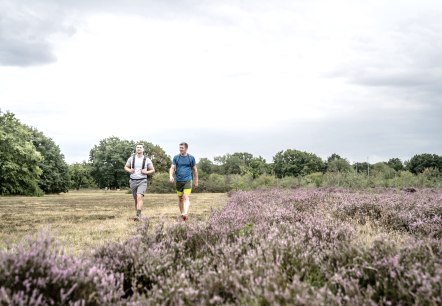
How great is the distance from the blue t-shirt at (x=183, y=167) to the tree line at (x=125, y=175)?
1701cm

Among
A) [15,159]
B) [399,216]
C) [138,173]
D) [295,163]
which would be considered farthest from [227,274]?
[295,163]

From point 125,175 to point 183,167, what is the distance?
71683 millimetres

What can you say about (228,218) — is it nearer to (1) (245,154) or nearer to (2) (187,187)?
(2) (187,187)

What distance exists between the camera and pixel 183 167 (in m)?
10.5

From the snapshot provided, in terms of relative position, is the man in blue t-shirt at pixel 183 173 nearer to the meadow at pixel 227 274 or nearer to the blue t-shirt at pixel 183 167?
the blue t-shirt at pixel 183 167

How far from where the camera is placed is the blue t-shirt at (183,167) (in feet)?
34.0

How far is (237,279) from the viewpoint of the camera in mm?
2926

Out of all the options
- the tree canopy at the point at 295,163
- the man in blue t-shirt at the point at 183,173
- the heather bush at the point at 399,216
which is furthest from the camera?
the tree canopy at the point at 295,163

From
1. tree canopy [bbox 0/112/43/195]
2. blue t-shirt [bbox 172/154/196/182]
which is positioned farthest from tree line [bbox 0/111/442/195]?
blue t-shirt [bbox 172/154/196/182]

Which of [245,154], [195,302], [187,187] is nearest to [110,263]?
[195,302]

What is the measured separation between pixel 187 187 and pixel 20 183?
127 ft

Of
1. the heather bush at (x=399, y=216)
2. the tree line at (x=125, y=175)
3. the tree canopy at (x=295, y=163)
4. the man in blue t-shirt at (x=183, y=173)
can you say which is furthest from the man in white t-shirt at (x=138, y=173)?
the tree canopy at (x=295, y=163)

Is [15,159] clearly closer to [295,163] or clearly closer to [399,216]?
[399,216]

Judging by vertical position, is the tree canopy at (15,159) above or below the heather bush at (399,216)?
above
